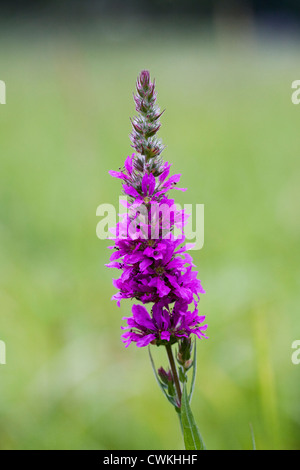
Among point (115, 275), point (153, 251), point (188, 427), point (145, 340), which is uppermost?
point (153, 251)

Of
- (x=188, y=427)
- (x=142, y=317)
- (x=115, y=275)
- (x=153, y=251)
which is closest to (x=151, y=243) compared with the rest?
(x=153, y=251)

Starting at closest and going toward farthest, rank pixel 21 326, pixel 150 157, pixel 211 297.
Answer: pixel 150 157
pixel 21 326
pixel 211 297

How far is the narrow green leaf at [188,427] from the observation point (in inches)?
57.4

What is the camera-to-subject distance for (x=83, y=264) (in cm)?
415

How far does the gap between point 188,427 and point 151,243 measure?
57cm

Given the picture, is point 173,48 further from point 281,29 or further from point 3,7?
point 3,7

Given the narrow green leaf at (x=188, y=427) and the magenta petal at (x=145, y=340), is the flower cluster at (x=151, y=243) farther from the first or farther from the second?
the narrow green leaf at (x=188, y=427)

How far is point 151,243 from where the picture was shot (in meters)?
1.53

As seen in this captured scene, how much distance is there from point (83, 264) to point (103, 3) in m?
13.1

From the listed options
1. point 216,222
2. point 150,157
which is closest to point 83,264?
point 216,222

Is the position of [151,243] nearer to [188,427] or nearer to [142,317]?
[142,317]

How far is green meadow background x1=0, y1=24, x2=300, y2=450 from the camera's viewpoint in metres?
2.65

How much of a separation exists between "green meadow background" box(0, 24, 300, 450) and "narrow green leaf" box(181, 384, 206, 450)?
0.94 meters

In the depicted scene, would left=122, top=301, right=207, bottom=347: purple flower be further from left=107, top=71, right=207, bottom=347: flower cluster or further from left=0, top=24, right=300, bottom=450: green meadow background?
left=0, top=24, right=300, bottom=450: green meadow background
